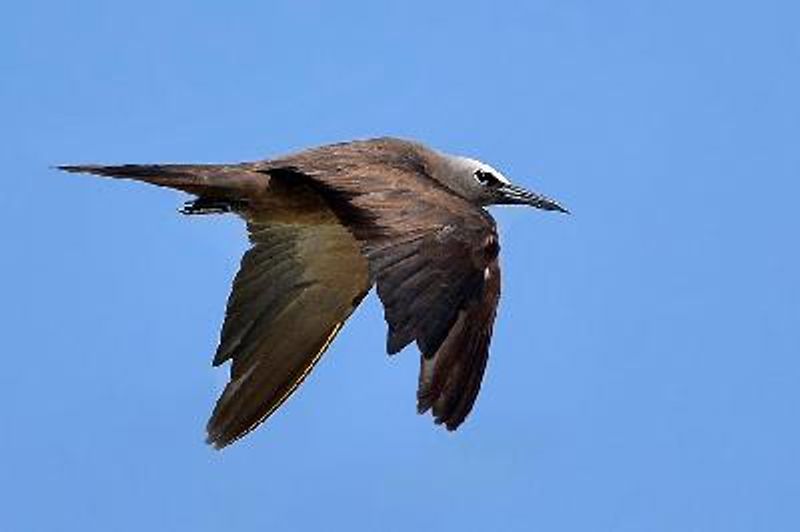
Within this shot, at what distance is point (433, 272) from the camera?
43.8 ft

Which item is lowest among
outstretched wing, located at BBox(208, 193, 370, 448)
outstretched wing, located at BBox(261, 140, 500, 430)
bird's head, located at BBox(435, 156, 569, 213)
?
outstretched wing, located at BBox(261, 140, 500, 430)

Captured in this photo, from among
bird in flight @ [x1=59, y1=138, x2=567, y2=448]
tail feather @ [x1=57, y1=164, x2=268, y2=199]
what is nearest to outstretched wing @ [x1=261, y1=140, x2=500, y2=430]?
bird in flight @ [x1=59, y1=138, x2=567, y2=448]

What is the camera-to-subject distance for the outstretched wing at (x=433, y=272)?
42.3ft

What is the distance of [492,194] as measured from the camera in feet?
56.9

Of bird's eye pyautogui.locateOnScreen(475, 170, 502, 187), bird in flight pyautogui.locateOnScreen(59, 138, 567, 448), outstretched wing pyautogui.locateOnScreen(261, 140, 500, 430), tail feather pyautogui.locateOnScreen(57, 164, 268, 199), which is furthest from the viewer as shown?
bird's eye pyautogui.locateOnScreen(475, 170, 502, 187)

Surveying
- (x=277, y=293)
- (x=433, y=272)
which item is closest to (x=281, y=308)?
(x=277, y=293)

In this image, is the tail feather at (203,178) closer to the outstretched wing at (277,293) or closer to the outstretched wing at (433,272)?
the outstretched wing at (277,293)

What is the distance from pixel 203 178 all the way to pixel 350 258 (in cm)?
160

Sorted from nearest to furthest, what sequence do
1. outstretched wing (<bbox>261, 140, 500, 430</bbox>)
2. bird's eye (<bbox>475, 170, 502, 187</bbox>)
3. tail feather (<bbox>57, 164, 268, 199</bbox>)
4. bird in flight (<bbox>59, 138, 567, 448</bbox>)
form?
outstretched wing (<bbox>261, 140, 500, 430</bbox>)
bird in flight (<bbox>59, 138, 567, 448</bbox>)
tail feather (<bbox>57, 164, 268, 199</bbox>)
bird's eye (<bbox>475, 170, 502, 187</bbox>)

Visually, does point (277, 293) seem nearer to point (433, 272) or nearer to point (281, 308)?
point (281, 308)

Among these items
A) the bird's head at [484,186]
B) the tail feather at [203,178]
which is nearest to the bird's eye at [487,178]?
the bird's head at [484,186]

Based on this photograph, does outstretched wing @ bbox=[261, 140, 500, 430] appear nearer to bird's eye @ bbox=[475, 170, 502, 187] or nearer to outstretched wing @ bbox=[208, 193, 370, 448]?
outstretched wing @ bbox=[208, 193, 370, 448]

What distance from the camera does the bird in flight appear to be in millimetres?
13070

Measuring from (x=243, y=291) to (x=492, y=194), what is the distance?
2.00 m
